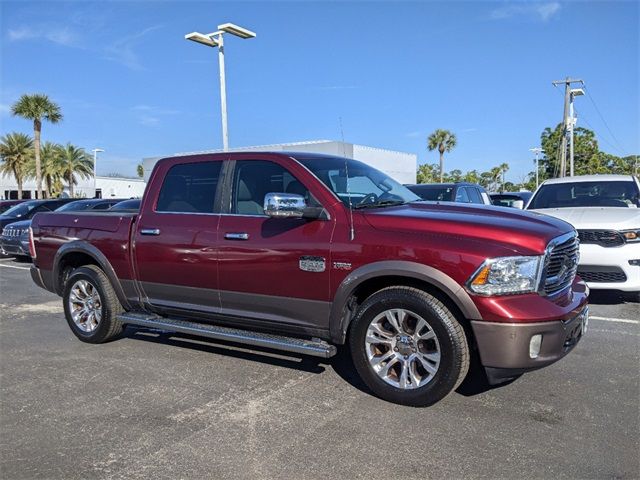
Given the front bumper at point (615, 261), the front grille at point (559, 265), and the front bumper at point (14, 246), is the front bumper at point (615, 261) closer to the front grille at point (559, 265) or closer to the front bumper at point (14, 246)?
the front grille at point (559, 265)

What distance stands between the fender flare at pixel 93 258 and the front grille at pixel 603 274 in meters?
5.58

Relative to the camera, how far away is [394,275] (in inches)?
153

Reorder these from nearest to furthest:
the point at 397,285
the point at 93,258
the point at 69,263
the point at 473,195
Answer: the point at 397,285 → the point at 93,258 → the point at 69,263 → the point at 473,195

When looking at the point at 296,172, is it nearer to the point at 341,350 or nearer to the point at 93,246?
the point at 341,350

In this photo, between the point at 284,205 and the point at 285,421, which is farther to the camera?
the point at 284,205

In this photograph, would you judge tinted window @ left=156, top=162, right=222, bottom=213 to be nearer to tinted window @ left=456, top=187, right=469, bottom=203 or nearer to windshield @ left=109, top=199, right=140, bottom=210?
windshield @ left=109, top=199, right=140, bottom=210

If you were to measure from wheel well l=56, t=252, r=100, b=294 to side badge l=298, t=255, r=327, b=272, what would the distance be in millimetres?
2801

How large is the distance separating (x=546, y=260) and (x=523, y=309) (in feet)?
1.32

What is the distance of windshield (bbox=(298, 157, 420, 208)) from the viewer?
4.45 metres

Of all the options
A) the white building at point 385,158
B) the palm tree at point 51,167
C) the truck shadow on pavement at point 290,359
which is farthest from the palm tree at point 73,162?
the truck shadow on pavement at point 290,359

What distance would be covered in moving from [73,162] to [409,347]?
52.5 metres

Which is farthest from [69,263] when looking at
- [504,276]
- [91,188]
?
[91,188]

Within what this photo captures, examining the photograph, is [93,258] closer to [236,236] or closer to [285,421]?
[236,236]

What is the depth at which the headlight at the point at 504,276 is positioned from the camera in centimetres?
356
